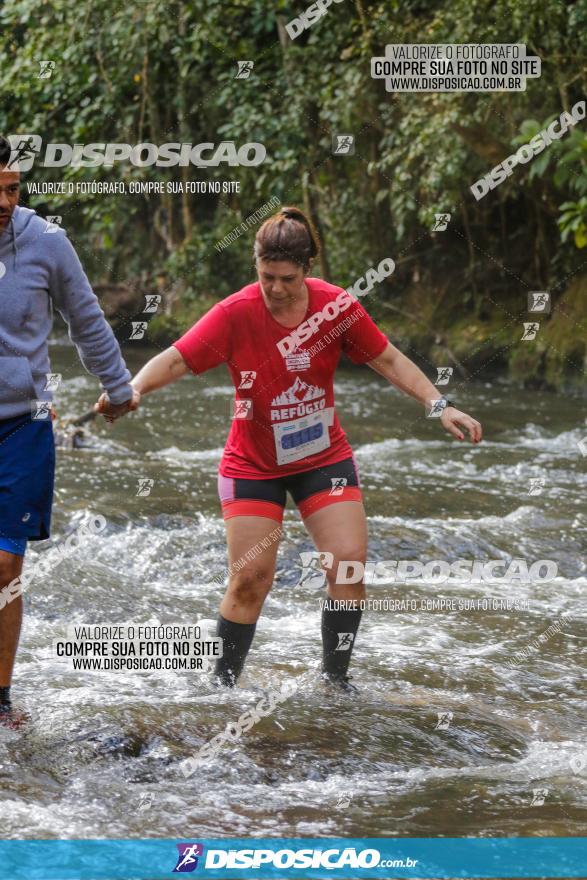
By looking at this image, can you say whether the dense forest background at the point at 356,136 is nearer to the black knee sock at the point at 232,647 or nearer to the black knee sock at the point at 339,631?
the black knee sock at the point at 339,631

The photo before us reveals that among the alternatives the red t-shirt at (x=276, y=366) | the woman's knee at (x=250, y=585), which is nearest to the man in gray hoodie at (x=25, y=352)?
the red t-shirt at (x=276, y=366)

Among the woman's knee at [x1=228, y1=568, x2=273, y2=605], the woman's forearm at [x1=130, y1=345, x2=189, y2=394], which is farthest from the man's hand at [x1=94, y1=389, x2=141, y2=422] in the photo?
the woman's knee at [x1=228, y1=568, x2=273, y2=605]

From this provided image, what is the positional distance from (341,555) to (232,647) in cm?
54

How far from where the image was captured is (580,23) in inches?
439

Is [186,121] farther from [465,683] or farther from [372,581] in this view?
[465,683]

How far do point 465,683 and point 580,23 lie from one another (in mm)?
8144

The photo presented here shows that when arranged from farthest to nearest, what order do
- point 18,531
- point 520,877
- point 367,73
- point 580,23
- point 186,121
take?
point 186,121 < point 367,73 < point 580,23 < point 18,531 < point 520,877

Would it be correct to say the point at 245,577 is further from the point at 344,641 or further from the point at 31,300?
the point at 31,300

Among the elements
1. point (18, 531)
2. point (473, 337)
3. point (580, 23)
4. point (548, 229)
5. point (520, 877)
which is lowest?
point (520, 877)

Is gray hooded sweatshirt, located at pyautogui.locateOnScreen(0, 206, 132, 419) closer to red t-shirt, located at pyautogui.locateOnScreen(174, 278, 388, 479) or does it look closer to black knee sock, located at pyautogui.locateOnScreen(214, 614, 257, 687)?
red t-shirt, located at pyautogui.locateOnScreen(174, 278, 388, 479)

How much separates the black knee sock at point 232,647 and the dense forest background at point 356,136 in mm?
7136

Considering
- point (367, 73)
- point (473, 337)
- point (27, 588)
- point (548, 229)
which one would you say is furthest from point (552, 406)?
point (27, 588)

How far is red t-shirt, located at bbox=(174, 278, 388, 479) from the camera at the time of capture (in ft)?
13.7

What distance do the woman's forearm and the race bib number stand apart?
15.3 inches
